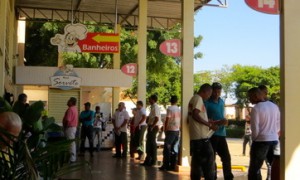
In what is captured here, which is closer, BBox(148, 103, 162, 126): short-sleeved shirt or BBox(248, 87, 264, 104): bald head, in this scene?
BBox(248, 87, 264, 104): bald head

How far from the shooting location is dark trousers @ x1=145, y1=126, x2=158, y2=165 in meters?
10.9

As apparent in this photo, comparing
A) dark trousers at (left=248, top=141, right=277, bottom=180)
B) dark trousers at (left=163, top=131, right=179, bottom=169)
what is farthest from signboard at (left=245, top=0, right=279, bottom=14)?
dark trousers at (left=163, top=131, right=179, bottom=169)

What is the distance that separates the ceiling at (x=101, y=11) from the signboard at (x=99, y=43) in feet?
9.42

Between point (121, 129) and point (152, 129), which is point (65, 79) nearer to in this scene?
point (121, 129)

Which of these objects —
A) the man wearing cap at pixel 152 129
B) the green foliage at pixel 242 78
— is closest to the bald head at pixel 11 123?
the man wearing cap at pixel 152 129

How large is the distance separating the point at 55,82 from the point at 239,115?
145 ft

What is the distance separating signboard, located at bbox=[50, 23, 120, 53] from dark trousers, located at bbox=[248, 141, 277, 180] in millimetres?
7447

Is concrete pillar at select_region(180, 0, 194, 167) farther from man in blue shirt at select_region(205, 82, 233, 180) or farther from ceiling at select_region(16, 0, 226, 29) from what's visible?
ceiling at select_region(16, 0, 226, 29)

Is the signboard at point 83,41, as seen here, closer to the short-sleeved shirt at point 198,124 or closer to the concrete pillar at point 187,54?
the concrete pillar at point 187,54

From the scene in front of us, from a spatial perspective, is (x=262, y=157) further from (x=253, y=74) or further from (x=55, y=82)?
(x=253, y=74)

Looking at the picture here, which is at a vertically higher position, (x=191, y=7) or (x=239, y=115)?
(x=191, y=7)

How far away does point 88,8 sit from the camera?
1766 cm

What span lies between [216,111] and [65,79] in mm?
8242

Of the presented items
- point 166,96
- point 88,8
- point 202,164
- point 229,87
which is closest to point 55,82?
point 88,8
